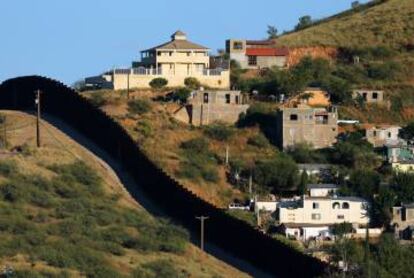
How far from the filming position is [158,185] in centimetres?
8944

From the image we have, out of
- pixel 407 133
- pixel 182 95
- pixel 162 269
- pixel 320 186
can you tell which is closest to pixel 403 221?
pixel 320 186

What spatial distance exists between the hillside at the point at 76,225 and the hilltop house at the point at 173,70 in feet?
34.7

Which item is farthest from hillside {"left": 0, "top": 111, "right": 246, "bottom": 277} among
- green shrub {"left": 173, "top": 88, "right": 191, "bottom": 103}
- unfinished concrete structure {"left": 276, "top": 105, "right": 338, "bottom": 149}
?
unfinished concrete structure {"left": 276, "top": 105, "right": 338, "bottom": 149}

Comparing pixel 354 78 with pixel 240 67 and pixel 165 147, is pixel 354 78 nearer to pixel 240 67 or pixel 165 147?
pixel 240 67

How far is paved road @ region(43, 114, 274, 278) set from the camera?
81375 millimetres

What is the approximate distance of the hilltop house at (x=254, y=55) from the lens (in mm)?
113250

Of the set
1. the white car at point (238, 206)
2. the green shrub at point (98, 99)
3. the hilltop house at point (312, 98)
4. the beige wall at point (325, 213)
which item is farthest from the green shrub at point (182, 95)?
the beige wall at point (325, 213)

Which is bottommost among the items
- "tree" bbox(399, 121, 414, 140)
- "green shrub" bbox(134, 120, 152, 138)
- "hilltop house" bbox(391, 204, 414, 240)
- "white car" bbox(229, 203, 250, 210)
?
"hilltop house" bbox(391, 204, 414, 240)

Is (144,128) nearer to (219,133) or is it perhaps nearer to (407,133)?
(219,133)

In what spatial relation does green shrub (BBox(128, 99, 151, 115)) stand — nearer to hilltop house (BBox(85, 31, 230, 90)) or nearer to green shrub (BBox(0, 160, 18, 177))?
hilltop house (BBox(85, 31, 230, 90))

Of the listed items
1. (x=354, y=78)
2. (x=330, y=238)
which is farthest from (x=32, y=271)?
(x=354, y=78)

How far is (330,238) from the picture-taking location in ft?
293

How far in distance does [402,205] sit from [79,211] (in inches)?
440

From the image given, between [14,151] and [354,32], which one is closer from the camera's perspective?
[14,151]
